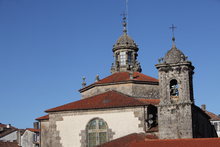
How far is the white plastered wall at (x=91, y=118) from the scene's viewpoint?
1559 inches

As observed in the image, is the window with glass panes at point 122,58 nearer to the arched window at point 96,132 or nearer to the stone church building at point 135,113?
the stone church building at point 135,113

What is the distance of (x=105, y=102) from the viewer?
136 feet

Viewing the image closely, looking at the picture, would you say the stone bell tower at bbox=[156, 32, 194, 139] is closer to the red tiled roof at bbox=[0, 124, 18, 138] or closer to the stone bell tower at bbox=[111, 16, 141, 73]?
the stone bell tower at bbox=[111, 16, 141, 73]

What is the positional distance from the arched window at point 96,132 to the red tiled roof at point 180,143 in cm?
473

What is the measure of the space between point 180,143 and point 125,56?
61.6 feet

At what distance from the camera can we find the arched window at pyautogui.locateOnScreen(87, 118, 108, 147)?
40.4m

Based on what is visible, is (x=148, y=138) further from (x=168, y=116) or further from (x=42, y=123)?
(x=42, y=123)

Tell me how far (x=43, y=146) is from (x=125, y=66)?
13.2m

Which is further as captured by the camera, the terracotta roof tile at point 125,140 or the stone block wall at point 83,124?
the stone block wall at point 83,124

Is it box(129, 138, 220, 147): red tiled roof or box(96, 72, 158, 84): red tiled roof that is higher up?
box(96, 72, 158, 84): red tiled roof

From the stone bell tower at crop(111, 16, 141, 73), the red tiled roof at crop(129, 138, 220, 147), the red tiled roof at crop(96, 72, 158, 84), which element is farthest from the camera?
the stone bell tower at crop(111, 16, 141, 73)

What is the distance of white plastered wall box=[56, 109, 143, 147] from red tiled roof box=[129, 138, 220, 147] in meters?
3.44

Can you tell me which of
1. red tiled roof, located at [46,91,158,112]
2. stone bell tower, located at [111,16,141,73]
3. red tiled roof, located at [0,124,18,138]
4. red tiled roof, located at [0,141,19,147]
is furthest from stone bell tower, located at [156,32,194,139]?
red tiled roof, located at [0,124,18,138]

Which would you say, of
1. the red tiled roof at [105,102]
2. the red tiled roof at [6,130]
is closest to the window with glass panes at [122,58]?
the red tiled roof at [105,102]
